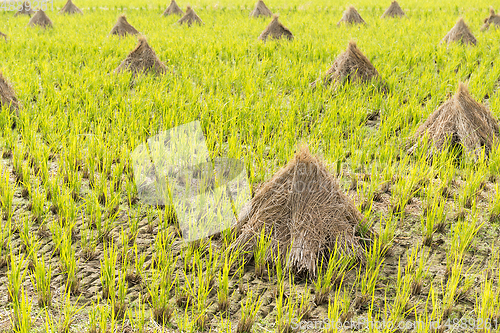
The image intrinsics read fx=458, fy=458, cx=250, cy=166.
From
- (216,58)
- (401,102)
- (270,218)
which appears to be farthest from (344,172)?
(216,58)

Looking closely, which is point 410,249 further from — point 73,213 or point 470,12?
point 470,12

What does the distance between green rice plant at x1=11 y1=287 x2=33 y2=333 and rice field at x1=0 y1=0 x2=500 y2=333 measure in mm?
15

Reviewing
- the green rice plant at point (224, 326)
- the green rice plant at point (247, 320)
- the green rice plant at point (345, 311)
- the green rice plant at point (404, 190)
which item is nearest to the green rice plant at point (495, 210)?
the green rice plant at point (404, 190)

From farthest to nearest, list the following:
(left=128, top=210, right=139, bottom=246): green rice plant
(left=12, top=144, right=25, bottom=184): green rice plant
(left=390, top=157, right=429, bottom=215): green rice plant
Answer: (left=12, top=144, right=25, bottom=184): green rice plant
(left=390, top=157, right=429, bottom=215): green rice plant
(left=128, top=210, right=139, bottom=246): green rice plant

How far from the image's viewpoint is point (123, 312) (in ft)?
6.43

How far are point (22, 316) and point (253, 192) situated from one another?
151cm

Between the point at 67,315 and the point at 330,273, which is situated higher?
the point at 330,273

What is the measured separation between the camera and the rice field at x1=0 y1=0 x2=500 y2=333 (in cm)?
194

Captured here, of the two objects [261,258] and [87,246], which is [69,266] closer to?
[87,246]

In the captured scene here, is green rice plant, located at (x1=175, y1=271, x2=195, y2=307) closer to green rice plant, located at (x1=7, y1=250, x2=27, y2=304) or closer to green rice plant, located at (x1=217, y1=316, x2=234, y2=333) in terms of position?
green rice plant, located at (x1=217, y1=316, x2=234, y2=333)

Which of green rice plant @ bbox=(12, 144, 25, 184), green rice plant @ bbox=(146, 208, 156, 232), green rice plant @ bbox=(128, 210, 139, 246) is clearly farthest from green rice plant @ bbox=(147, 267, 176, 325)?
green rice plant @ bbox=(12, 144, 25, 184)

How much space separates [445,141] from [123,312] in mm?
2567

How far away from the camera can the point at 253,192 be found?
2.90m

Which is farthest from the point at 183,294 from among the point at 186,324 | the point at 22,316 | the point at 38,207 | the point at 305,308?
the point at 38,207
